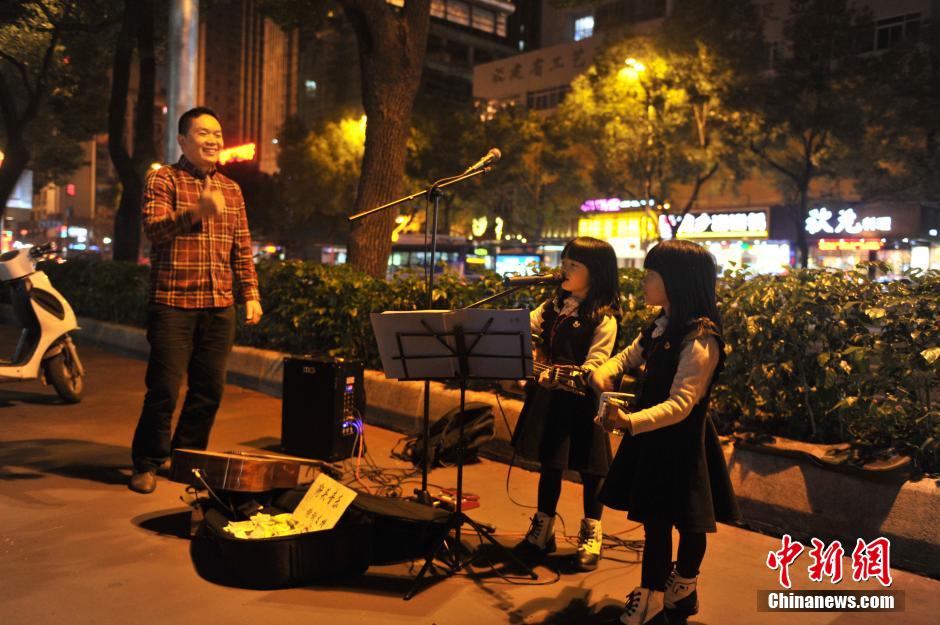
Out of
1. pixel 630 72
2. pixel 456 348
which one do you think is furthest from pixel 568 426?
pixel 630 72

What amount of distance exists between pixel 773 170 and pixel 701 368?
95.3 feet

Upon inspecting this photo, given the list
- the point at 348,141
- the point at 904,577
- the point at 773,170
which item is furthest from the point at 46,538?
the point at 348,141

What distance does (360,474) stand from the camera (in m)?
5.81

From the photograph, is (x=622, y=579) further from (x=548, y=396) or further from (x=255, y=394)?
(x=255, y=394)

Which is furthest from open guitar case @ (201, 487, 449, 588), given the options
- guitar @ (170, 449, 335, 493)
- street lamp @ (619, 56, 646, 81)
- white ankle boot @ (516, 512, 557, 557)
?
street lamp @ (619, 56, 646, 81)

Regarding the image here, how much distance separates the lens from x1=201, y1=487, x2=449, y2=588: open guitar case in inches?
144

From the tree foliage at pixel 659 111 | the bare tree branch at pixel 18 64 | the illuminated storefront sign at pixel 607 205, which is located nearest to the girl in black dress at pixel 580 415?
the bare tree branch at pixel 18 64

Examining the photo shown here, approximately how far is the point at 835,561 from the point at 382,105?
303 inches

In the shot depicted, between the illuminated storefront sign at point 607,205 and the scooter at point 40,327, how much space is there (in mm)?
27538

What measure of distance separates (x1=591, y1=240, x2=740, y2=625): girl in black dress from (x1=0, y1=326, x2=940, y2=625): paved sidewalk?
0.28 meters

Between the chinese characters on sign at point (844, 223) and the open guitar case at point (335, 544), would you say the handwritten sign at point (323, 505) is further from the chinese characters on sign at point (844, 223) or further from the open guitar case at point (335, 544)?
the chinese characters on sign at point (844, 223)

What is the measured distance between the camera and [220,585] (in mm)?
3670

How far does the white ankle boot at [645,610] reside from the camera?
332cm

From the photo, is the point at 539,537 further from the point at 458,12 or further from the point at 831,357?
the point at 458,12
